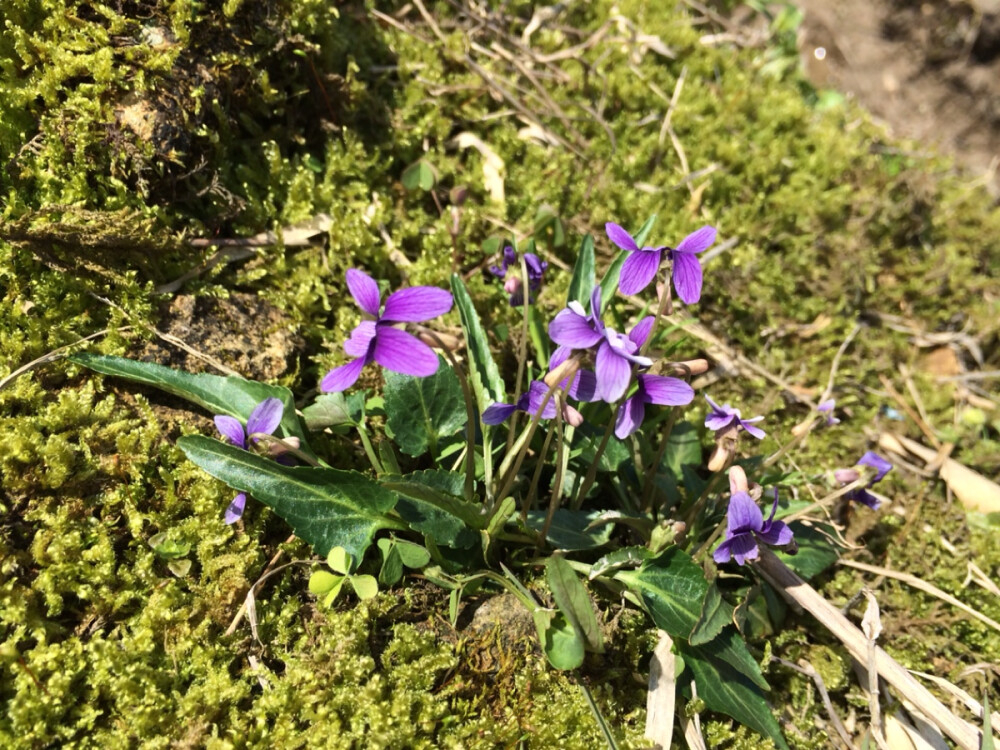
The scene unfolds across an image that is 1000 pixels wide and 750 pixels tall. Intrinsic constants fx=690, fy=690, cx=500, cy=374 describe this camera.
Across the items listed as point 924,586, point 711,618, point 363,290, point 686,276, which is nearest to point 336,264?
point 363,290

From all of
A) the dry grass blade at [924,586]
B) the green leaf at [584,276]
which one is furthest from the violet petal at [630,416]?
the dry grass blade at [924,586]

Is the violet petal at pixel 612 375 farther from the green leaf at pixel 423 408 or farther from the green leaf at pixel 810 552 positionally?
the green leaf at pixel 810 552

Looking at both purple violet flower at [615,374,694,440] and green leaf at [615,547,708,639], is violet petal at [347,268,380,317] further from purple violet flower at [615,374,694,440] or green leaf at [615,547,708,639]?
green leaf at [615,547,708,639]

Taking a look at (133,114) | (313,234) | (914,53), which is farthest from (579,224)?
(914,53)

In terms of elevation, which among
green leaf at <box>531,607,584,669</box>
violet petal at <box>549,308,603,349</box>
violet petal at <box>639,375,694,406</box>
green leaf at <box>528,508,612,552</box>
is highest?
violet petal at <box>549,308,603,349</box>

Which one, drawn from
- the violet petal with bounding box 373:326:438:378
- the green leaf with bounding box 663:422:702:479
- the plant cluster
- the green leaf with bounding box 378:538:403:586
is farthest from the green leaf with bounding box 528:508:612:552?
the violet petal with bounding box 373:326:438:378

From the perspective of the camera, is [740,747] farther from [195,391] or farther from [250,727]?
[195,391]
